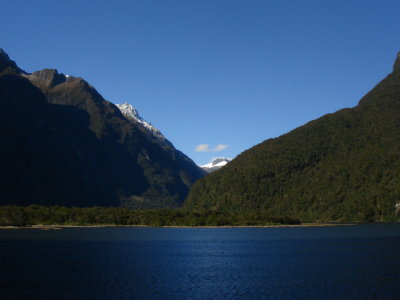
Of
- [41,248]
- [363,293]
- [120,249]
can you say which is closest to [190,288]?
[363,293]

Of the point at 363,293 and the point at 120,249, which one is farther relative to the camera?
the point at 120,249

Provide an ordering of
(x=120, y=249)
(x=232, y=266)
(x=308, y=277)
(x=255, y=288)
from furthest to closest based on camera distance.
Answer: (x=120, y=249) → (x=232, y=266) → (x=308, y=277) → (x=255, y=288)

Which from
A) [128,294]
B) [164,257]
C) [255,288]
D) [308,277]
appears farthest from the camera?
[164,257]

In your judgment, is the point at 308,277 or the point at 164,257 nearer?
the point at 308,277

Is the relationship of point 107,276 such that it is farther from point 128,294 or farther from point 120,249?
point 120,249

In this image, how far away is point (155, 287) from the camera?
62.4 metres

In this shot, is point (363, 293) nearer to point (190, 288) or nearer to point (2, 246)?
point (190, 288)

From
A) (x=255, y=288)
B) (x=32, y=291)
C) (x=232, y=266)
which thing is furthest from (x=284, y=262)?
(x=32, y=291)

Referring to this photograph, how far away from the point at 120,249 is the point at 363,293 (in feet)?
225

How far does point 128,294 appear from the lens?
189ft

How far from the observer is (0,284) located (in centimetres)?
6278

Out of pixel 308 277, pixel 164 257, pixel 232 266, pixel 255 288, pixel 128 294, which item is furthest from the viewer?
pixel 164 257

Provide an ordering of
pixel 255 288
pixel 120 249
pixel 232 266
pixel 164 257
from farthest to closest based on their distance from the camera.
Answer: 1. pixel 120 249
2. pixel 164 257
3. pixel 232 266
4. pixel 255 288

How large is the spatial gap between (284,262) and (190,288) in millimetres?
32439
